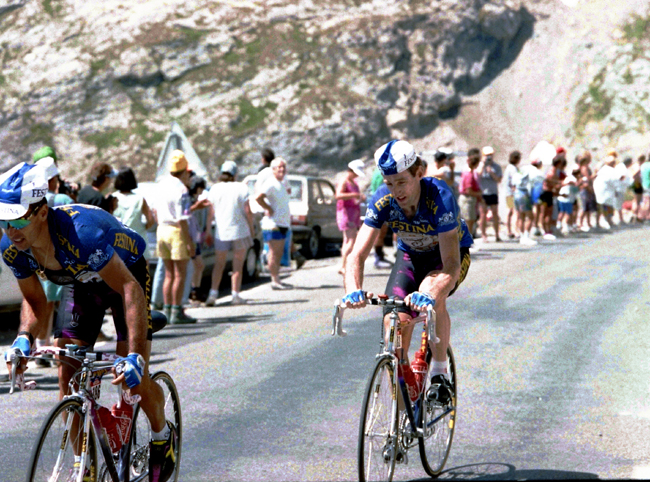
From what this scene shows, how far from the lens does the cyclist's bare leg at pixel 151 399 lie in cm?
466

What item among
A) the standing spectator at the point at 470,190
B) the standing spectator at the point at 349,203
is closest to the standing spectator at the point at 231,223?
the standing spectator at the point at 349,203

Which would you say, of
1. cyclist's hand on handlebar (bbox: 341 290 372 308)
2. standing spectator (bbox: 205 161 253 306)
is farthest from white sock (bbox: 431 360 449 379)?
standing spectator (bbox: 205 161 253 306)

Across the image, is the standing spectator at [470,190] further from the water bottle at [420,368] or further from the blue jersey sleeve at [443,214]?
the blue jersey sleeve at [443,214]

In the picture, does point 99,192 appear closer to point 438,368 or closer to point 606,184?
point 438,368

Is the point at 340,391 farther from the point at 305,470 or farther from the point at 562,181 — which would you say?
the point at 562,181

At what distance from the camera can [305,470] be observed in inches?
226

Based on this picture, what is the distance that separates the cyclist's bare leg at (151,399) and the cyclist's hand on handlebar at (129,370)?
1.93 ft

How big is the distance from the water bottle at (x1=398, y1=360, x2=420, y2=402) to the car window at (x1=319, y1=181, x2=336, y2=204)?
49.2ft

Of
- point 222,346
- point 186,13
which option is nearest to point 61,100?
point 186,13

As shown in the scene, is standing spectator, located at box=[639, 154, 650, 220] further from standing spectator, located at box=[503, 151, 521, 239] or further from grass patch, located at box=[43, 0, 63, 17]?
grass patch, located at box=[43, 0, 63, 17]

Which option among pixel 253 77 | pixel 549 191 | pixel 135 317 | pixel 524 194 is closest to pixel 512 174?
pixel 524 194

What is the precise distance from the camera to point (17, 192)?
157 inches

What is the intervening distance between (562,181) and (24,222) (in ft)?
60.1

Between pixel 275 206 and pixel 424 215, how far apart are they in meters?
8.53
